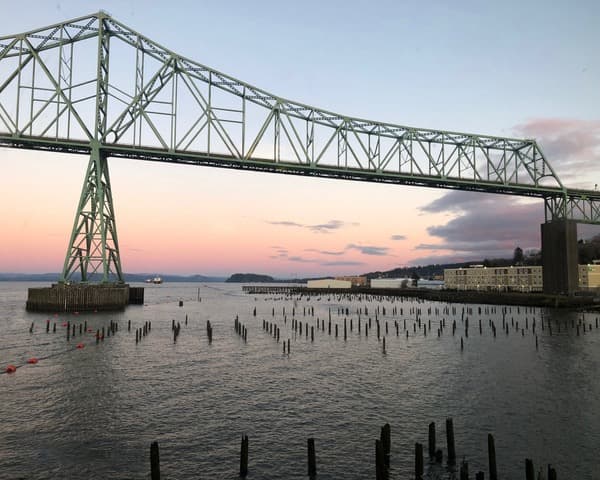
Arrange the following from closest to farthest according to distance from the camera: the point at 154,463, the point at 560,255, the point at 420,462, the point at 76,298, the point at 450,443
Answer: the point at 154,463, the point at 420,462, the point at 450,443, the point at 76,298, the point at 560,255

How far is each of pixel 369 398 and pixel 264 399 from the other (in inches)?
214

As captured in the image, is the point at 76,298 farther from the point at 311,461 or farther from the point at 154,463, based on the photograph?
the point at 311,461

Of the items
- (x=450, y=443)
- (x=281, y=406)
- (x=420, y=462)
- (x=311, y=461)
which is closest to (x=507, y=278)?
(x=281, y=406)

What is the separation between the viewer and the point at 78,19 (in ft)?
214

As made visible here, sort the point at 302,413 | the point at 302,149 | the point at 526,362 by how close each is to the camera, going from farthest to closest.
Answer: the point at 302,149 < the point at 526,362 < the point at 302,413

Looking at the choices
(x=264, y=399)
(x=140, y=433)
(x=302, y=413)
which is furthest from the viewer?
(x=264, y=399)

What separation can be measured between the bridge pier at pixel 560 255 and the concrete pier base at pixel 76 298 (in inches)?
2866

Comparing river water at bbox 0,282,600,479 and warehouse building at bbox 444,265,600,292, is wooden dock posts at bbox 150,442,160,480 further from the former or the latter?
warehouse building at bbox 444,265,600,292

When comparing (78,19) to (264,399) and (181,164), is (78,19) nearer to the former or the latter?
A: (181,164)

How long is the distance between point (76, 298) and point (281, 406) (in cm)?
5255

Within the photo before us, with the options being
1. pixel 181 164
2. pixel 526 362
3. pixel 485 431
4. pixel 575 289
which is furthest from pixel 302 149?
pixel 485 431

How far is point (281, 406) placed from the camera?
2255cm

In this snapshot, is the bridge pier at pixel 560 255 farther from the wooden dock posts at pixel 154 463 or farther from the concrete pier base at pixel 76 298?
the wooden dock posts at pixel 154 463

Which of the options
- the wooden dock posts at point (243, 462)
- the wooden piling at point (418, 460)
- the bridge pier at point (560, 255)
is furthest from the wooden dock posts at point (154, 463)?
the bridge pier at point (560, 255)
